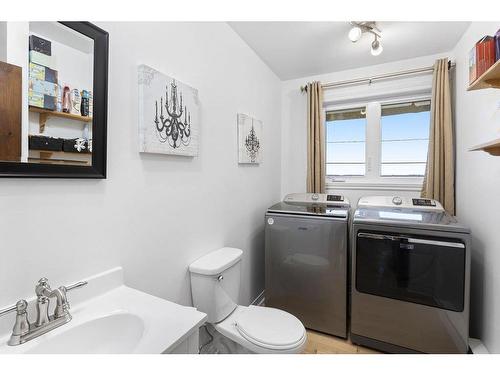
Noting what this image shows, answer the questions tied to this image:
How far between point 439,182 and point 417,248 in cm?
84

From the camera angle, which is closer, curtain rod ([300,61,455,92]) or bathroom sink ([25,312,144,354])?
bathroom sink ([25,312,144,354])

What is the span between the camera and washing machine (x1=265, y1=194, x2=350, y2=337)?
2.03 m

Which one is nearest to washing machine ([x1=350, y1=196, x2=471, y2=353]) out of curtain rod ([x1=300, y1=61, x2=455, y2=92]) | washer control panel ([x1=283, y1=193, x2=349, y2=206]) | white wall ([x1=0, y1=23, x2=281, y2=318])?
washer control panel ([x1=283, y1=193, x2=349, y2=206])

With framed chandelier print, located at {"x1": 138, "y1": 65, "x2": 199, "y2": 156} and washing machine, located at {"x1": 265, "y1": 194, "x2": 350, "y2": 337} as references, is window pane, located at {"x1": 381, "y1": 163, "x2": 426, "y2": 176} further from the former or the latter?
framed chandelier print, located at {"x1": 138, "y1": 65, "x2": 199, "y2": 156}

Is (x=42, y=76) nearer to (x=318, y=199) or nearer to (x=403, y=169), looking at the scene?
(x=318, y=199)

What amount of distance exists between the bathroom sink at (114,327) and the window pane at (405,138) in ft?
8.20

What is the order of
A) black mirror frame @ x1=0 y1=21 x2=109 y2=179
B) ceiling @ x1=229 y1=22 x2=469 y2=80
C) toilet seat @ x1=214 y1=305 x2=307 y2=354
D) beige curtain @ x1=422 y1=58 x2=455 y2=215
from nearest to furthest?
black mirror frame @ x1=0 y1=21 x2=109 y2=179 → toilet seat @ x1=214 y1=305 x2=307 y2=354 → ceiling @ x1=229 y1=22 x2=469 y2=80 → beige curtain @ x1=422 y1=58 x2=455 y2=215

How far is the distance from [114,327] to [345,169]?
2.59 m

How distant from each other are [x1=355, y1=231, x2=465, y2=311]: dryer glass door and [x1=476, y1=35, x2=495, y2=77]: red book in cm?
105

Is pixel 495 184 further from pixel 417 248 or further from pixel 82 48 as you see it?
pixel 82 48

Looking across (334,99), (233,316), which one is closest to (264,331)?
(233,316)

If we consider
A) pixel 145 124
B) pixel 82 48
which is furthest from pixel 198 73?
pixel 82 48

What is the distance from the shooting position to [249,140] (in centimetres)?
218

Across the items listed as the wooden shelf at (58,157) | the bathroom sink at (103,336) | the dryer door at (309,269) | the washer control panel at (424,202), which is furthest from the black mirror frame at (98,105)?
the washer control panel at (424,202)
